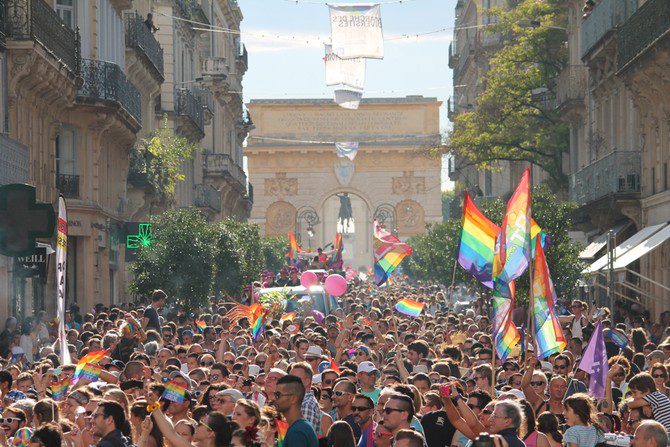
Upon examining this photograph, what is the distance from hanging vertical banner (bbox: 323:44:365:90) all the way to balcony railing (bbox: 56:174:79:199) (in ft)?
50.8

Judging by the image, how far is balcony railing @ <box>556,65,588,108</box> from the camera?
4078 cm

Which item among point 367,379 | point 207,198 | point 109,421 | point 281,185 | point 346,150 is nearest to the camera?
point 109,421

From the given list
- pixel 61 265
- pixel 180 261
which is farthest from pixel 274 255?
pixel 61 265

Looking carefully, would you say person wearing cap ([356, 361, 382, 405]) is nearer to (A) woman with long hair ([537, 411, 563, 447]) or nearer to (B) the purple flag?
(B) the purple flag

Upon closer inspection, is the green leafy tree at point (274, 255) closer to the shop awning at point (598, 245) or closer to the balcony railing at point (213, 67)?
the balcony railing at point (213, 67)

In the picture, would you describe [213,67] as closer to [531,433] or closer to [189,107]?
[189,107]

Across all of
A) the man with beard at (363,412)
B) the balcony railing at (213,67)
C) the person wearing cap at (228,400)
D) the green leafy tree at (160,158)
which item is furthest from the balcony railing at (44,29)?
the balcony railing at (213,67)

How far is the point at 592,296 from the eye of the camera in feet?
130

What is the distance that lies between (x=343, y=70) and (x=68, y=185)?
1620 centimetres

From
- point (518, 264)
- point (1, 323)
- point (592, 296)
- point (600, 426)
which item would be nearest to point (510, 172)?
point (592, 296)

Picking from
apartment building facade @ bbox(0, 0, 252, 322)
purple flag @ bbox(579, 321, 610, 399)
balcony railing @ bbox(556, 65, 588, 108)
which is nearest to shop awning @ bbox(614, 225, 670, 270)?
apartment building facade @ bbox(0, 0, 252, 322)

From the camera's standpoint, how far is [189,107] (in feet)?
165

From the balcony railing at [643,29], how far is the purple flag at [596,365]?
13.3 m

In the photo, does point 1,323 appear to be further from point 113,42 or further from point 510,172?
point 510,172
